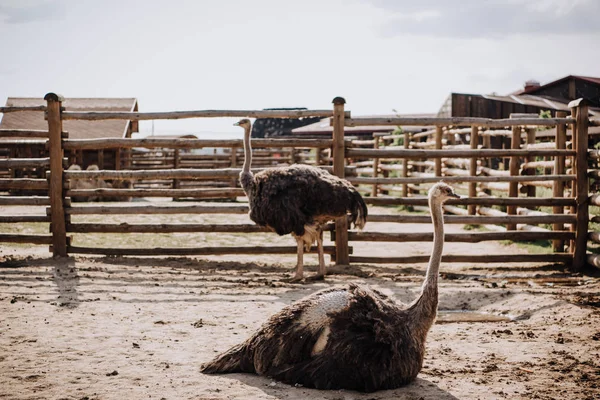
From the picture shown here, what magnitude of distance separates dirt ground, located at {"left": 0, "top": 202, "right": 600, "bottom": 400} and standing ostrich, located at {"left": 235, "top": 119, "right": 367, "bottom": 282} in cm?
58

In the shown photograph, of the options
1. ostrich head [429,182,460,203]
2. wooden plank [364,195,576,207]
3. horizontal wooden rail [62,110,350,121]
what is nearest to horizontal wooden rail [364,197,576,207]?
wooden plank [364,195,576,207]

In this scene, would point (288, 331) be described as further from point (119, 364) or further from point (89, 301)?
point (89, 301)

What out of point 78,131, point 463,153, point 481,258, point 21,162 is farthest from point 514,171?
point 78,131

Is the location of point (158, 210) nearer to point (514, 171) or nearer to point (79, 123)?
point (514, 171)

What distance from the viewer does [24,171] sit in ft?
61.2

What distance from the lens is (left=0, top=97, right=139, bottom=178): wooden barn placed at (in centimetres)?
1897

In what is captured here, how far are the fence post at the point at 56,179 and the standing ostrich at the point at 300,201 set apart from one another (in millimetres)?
2414

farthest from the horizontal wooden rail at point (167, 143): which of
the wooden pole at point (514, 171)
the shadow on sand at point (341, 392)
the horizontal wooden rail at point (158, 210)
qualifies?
the shadow on sand at point (341, 392)

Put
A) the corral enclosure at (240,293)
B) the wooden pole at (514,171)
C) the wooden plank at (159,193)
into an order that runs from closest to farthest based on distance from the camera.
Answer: the corral enclosure at (240,293) < the wooden plank at (159,193) < the wooden pole at (514,171)

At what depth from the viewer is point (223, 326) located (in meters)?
5.16

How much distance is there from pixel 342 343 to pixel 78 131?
62.2 ft

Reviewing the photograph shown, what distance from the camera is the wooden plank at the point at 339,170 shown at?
7996mm

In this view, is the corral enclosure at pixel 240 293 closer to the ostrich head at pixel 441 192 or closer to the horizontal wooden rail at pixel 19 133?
the horizontal wooden rail at pixel 19 133

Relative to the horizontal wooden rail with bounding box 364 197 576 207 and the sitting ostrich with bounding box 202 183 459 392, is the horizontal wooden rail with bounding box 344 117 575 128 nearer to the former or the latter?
the horizontal wooden rail with bounding box 364 197 576 207
